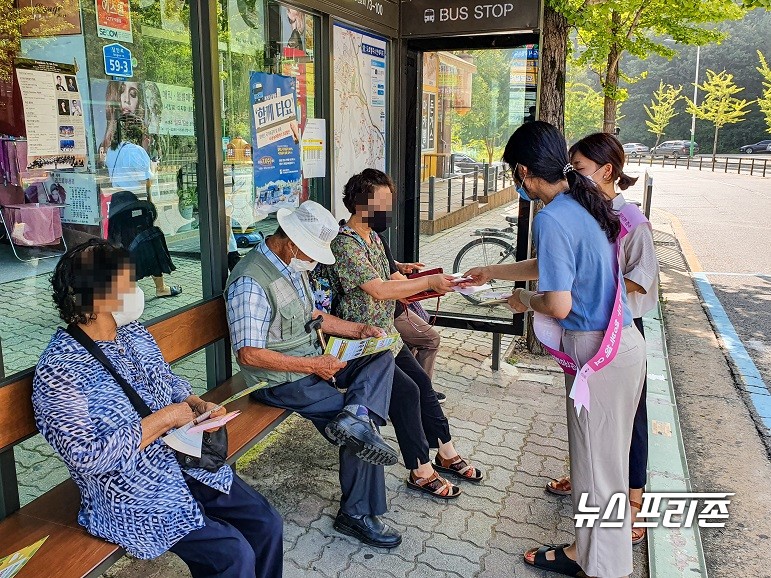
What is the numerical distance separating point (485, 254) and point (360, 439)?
10.7 feet

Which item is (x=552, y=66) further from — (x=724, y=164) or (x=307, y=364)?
(x=724, y=164)

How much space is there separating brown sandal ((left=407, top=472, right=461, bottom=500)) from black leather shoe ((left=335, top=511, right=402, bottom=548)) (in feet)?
1.34

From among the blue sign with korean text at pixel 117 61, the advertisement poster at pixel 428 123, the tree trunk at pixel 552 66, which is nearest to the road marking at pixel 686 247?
the tree trunk at pixel 552 66

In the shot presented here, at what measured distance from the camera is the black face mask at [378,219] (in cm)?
344

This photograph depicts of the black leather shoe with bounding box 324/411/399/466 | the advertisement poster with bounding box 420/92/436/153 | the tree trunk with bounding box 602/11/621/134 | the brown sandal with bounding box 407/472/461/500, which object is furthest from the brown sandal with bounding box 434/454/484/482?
the tree trunk with bounding box 602/11/621/134

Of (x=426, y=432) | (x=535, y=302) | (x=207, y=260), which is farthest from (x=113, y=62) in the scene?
(x=426, y=432)

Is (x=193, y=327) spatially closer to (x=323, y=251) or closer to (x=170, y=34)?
(x=323, y=251)

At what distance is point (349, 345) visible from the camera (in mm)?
3018

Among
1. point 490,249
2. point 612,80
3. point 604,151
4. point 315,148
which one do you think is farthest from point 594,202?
point 612,80

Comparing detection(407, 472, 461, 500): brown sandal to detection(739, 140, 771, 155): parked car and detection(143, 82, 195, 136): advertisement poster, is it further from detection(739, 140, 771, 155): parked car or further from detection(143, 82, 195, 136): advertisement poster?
detection(739, 140, 771, 155): parked car

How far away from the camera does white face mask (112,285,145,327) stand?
2072 mm

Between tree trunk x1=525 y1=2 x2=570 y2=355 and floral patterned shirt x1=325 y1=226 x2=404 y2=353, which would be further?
tree trunk x1=525 y1=2 x2=570 y2=355

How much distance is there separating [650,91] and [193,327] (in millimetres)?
67658

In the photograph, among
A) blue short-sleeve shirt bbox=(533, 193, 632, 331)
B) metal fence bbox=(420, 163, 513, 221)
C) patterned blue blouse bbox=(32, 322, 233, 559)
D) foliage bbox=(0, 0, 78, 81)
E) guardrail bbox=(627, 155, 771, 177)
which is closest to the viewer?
patterned blue blouse bbox=(32, 322, 233, 559)
